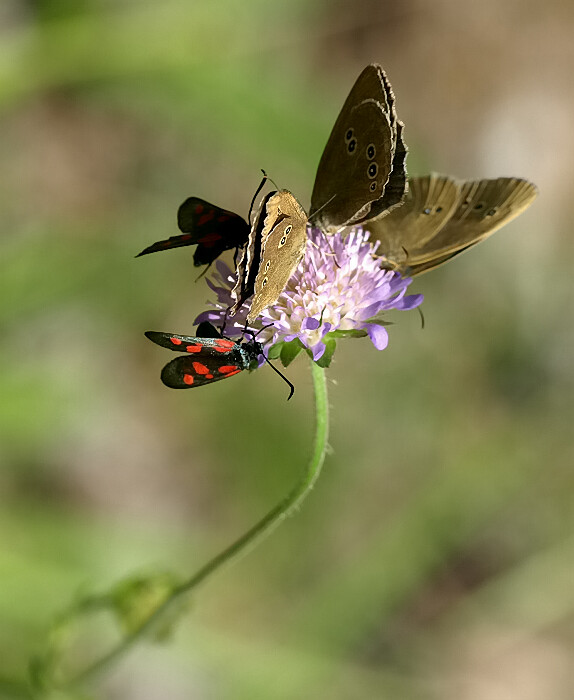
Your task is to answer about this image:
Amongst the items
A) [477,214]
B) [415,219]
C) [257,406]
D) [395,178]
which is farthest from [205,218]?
[257,406]

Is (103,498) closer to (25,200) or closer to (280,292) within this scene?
(25,200)

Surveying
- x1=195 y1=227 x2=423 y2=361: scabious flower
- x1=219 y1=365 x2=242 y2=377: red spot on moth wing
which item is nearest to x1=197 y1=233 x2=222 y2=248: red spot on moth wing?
x1=195 y1=227 x2=423 y2=361: scabious flower

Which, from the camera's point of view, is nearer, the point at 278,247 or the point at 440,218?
the point at 278,247

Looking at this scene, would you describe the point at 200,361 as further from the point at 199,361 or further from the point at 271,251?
the point at 271,251

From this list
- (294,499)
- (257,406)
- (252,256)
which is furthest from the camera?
(257,406)

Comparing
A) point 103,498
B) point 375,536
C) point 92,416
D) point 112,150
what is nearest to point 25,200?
point 112,150
